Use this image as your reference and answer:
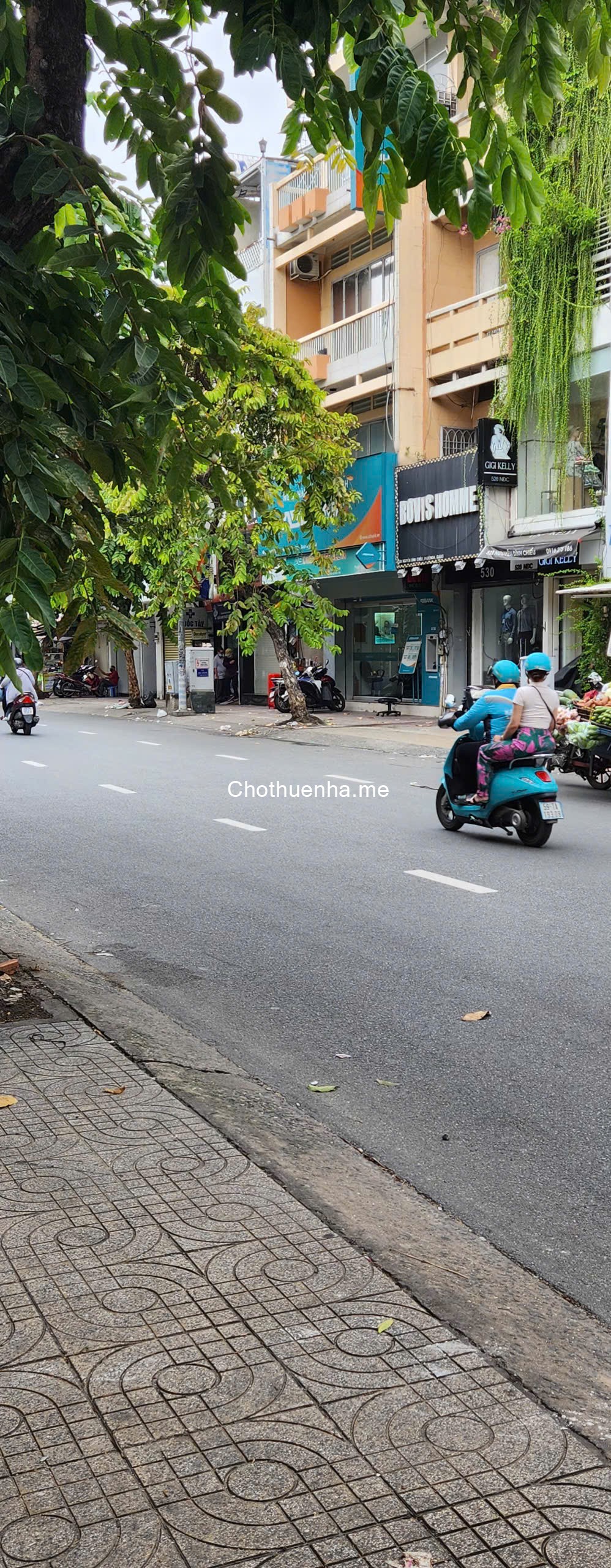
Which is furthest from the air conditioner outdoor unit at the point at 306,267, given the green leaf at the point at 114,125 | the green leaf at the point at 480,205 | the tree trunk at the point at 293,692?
the green leaf at the point at 480,205

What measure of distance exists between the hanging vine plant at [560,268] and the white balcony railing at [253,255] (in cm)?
1509

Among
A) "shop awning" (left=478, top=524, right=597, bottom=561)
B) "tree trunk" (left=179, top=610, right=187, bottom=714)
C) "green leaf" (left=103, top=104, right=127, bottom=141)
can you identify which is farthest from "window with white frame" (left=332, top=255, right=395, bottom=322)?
"green leaf" (left=103, top=104, right=127, bottom=141)

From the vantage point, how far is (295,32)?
4.07m

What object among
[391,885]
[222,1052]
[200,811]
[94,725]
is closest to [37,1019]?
[222,1052]

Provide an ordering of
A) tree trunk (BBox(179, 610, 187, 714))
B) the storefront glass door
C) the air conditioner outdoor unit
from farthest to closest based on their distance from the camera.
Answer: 1. the air conditioner outdoor unit
2. tree trunk (BBox(179, 610, 187, 714))
3. the storefront glass door

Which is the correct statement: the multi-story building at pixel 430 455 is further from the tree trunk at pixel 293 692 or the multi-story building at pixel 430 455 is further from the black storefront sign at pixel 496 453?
the tree trunk at pixel 293 692

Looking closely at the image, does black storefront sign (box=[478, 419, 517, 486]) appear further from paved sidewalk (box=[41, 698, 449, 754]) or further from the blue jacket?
the blue jacket

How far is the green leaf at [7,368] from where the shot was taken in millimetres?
3998

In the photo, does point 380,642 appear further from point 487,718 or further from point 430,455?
point 487,718

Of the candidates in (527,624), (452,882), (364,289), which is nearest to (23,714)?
(527,624)

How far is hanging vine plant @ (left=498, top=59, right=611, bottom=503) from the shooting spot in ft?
72.1

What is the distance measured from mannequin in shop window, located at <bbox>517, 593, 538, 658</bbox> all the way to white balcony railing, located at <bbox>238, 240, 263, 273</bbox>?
54.4 feet

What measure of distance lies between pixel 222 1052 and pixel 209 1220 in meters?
2.08

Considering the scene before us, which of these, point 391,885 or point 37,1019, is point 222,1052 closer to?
point 37,1019
